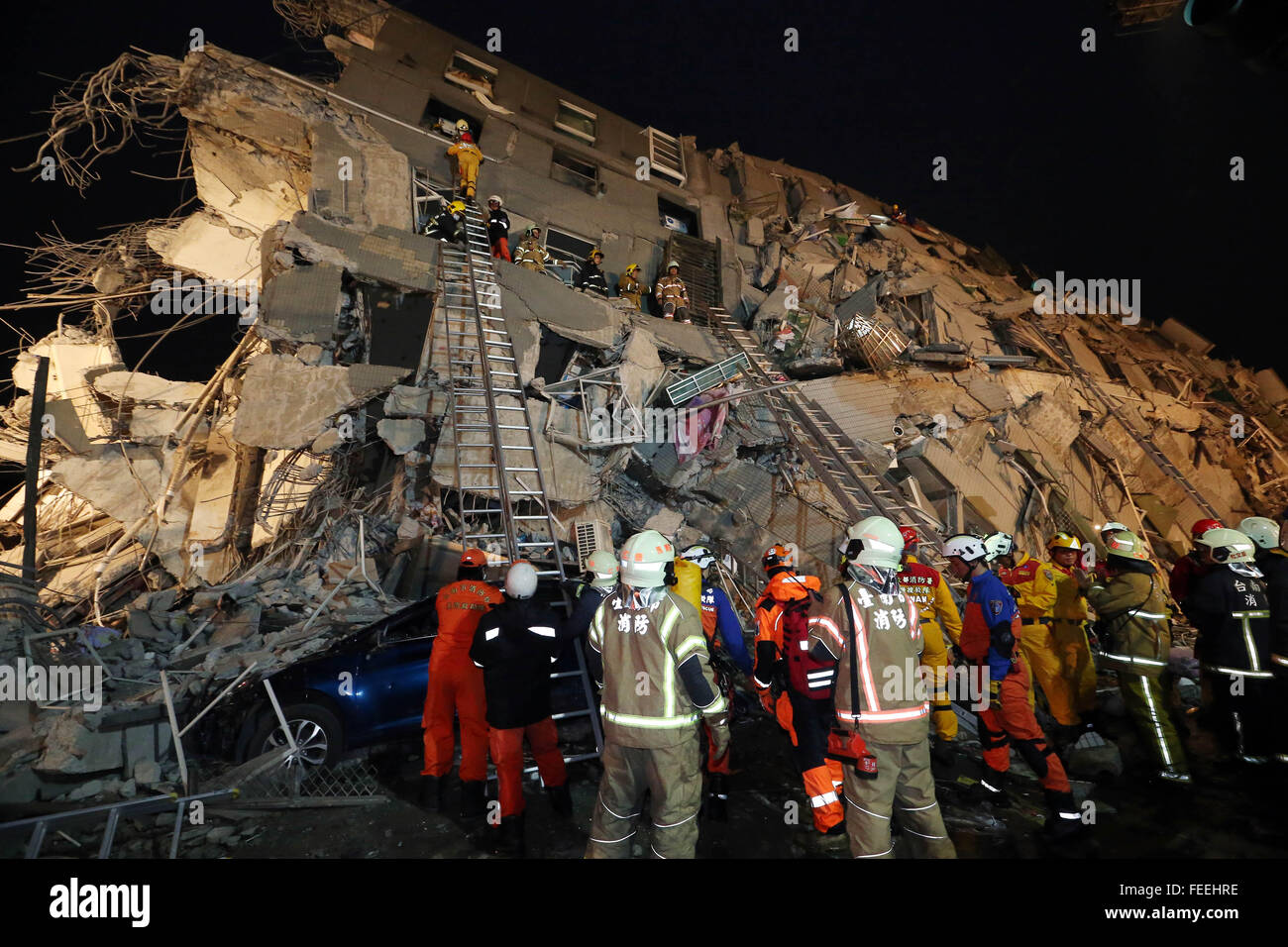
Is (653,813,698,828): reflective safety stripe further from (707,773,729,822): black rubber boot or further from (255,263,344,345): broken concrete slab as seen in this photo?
(255,263,344,345): broken concrete slab

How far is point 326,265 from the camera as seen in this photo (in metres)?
7.59

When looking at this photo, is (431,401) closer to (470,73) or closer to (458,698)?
(458,698)

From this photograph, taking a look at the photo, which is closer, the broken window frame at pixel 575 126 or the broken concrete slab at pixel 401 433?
the broken concrete slab at pixel 401 433

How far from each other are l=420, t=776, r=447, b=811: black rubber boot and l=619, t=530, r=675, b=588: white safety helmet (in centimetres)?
243

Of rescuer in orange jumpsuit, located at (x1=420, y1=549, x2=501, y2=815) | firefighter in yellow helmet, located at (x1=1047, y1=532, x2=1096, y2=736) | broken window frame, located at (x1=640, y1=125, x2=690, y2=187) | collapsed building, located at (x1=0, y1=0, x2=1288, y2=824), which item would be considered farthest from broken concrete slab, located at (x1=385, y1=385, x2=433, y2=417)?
broken window frame, located at (x1=640, y1=125, x2=690, y2=187)

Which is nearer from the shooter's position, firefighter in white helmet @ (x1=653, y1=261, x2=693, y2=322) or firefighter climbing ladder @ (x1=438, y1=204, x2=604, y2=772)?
firefighter climbing ladder @ (x1=438, y1=204, x2=604, y2=772)

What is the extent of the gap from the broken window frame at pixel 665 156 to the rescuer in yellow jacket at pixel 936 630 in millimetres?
13607

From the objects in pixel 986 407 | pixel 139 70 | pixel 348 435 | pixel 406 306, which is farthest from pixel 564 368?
pixel 986 407

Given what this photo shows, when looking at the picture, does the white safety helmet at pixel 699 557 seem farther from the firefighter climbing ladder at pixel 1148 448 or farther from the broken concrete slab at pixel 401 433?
the firefighter climbing ladder at pixel 1148 448

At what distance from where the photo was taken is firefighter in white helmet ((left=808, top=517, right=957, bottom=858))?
2777mm

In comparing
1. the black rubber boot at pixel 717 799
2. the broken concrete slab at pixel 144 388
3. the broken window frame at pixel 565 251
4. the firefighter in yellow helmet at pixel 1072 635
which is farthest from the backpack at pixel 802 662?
the broken concrete slab at pixel 144 388

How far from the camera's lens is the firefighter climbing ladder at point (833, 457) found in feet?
26.1

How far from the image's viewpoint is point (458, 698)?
4.00 m
